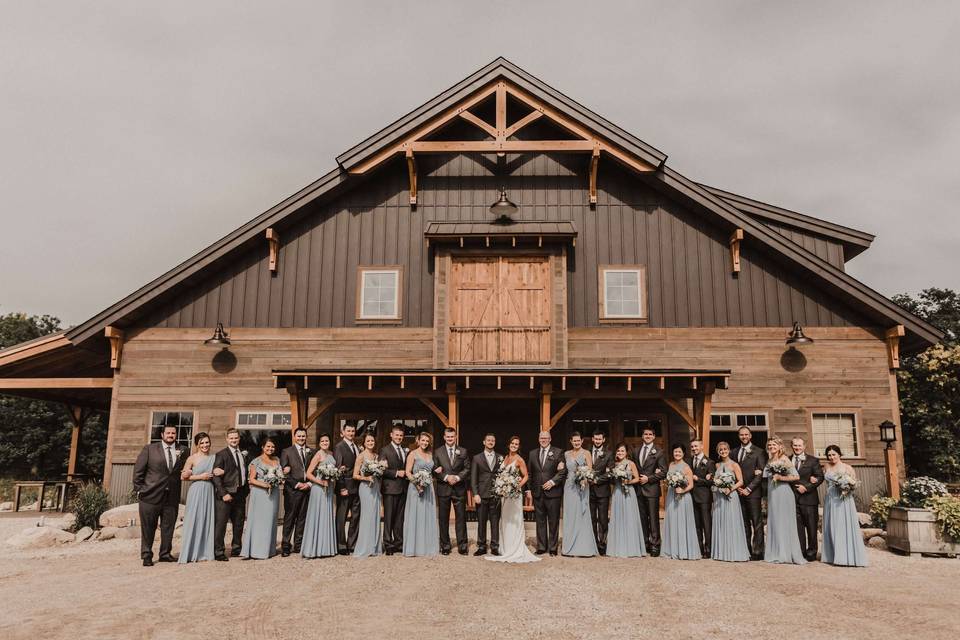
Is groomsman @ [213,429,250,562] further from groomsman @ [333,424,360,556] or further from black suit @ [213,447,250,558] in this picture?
groomsman @ [333,424,360,556]

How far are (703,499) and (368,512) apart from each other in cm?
473

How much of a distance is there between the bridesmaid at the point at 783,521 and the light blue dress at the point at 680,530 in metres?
1.00

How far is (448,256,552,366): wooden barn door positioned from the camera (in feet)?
48.7

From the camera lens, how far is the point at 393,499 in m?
10.4

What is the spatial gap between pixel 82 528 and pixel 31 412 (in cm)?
2797

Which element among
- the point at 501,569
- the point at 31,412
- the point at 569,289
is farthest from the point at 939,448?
the point at 31,412

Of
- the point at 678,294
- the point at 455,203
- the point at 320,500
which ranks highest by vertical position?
the point at 455,203

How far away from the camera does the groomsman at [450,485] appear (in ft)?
33.9

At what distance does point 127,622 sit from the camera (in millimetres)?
6574

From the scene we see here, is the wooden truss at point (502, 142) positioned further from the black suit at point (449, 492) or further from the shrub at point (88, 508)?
the shrub at point (88, 508)

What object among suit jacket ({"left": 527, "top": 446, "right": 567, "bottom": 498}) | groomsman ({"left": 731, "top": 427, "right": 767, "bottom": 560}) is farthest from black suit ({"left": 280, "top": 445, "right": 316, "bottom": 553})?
groomsman ({"left": 731, "top": 427, "right": 767, "bottom": 560})

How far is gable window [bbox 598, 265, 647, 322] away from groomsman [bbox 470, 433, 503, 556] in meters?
5.65

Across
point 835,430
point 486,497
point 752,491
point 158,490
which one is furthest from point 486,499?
point 835,430

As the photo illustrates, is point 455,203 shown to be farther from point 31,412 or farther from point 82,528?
point 31,412
